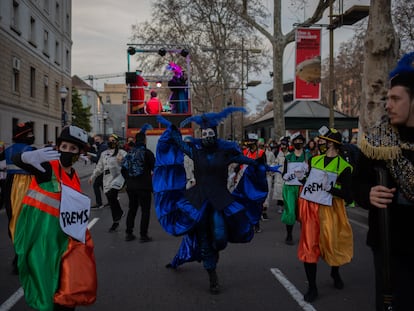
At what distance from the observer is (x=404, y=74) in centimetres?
250

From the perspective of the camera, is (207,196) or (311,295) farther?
(207,196)

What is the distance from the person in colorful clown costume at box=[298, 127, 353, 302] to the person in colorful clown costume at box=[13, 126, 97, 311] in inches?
102

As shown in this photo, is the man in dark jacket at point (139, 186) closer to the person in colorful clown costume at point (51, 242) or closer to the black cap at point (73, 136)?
the black cap at point (73, 136)

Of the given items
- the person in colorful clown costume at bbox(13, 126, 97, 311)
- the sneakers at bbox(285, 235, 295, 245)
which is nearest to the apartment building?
the sneakers at bbox(285, 235, 295, 245)

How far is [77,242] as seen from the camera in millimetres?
3279

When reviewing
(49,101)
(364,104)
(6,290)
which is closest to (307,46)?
(364,104)

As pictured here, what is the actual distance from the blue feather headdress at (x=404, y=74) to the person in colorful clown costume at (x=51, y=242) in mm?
2323

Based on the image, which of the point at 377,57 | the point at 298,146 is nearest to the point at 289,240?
the point at 298,146

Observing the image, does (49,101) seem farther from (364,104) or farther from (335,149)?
(335,149)

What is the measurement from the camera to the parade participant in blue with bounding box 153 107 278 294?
5.05 meters

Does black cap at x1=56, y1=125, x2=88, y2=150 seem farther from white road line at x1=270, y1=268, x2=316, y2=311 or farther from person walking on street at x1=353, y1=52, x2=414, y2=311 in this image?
white road line at x1=270, y1=268, x2=316, y2=311

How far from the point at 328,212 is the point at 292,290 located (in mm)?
983

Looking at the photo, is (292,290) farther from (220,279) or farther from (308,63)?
(308,63)

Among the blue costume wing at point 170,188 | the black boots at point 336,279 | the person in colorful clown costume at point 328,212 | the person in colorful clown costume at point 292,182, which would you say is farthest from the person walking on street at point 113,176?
the black boots at point 336,279
